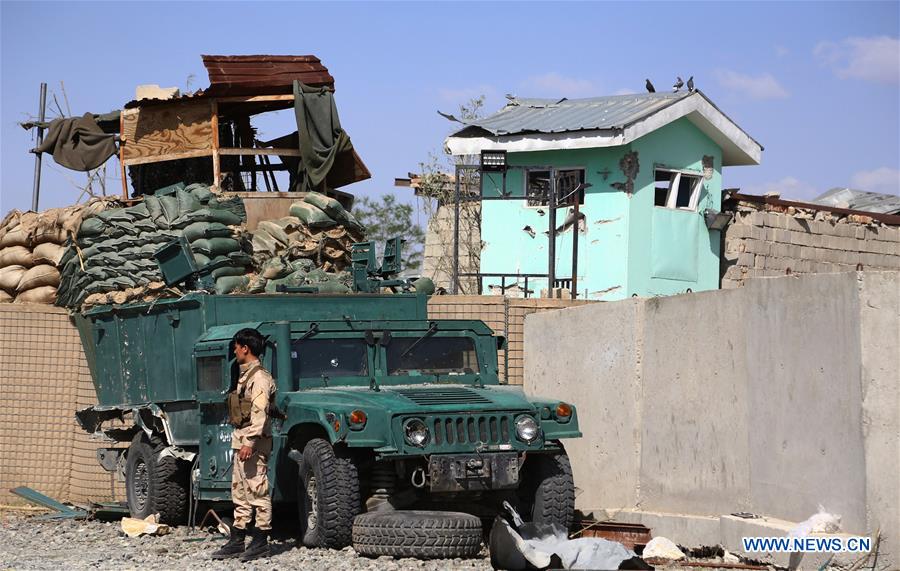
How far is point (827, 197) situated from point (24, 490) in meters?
16.7

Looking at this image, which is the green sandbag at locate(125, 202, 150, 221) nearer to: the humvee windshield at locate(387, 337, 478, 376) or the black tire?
the humvee windshield at locate(387, 337, 478, 376)

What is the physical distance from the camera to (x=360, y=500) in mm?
8648

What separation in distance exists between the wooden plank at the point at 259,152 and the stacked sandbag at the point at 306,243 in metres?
Answer: 1.92

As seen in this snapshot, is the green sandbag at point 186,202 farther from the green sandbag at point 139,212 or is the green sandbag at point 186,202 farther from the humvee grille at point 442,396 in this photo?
the humvee grille at point 442,396

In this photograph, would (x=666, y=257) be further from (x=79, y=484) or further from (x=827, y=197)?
(x=79, y=484)

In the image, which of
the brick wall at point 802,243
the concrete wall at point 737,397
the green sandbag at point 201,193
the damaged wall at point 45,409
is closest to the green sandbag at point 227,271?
the green sandbag at point 201,193

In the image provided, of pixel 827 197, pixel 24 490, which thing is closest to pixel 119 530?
pixel 24 490

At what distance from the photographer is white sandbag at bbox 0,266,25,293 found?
1477 centimetres

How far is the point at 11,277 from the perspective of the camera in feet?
48.6

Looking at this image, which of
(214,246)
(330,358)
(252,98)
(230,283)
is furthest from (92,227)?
(330,358)

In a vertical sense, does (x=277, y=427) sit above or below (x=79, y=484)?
above

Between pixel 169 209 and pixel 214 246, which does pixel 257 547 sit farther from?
pixel 169 209

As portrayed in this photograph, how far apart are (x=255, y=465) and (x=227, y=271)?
5293 mm

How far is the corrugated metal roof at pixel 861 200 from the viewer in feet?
76.0
